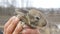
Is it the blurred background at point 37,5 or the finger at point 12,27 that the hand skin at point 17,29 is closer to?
the finger at point 12,27

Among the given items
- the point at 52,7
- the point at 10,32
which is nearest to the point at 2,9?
the point at 52,7

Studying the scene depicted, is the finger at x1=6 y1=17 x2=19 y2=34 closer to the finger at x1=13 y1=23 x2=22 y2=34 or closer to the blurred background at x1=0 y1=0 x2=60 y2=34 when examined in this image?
the finger at x1=13 y1=23 x2=22 y2=34

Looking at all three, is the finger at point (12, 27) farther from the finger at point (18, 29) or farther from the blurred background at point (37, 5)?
the blurred background at point (37, 5)

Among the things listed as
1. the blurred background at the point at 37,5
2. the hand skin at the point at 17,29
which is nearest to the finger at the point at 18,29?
the hand skin at the point at 17,29

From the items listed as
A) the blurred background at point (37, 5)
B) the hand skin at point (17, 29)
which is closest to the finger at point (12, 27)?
the hand skin at point (17, 29)

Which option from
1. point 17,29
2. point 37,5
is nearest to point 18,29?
point 17,29

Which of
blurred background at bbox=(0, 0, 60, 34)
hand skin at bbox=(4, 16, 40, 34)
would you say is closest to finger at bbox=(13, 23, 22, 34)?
hand skin at bbox=(4, 16, 40, 34)

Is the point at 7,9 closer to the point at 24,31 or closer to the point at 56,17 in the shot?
the point at 56,17

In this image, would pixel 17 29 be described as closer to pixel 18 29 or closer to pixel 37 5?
pixel 18 29

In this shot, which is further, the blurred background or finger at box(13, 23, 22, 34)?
the blurred background

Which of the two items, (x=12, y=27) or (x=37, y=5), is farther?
(x=37, y=5)

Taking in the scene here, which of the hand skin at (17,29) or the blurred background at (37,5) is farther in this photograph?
the blurred background at (37,5)
